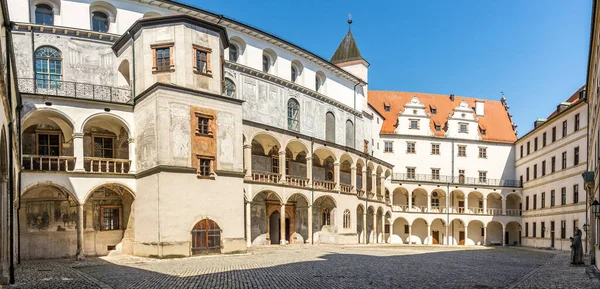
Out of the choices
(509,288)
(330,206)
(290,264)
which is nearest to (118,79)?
(290,264)

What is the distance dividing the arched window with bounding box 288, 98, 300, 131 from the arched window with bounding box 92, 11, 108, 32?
15.5 meters

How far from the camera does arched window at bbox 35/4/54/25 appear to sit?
29.2m

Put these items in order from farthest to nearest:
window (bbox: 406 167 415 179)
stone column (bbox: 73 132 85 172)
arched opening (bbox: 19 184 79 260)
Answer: window (bbox: 406 167 415 179), stone column (bbox: 73 132 85 172), arched opening (bbox: 19 184 79 260)

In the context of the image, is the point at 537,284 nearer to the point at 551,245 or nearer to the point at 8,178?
the point at 8,178

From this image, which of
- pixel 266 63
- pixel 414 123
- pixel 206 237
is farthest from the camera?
pixel 414 123

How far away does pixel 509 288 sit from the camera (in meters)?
14.9

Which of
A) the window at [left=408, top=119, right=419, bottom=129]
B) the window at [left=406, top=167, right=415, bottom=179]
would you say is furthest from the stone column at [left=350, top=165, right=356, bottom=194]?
the window at [left=408, top=119, right=419, bottom=129]

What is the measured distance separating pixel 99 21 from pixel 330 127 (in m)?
22.1

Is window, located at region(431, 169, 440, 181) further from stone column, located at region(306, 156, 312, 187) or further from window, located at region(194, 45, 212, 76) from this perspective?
window, located at region(194, 45, 212, 76)

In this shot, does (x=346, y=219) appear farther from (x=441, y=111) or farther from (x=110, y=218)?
Answer: (x=441, y=111)

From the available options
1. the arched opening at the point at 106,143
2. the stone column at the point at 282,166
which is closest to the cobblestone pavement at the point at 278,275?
the arched opening at the point at 106,143

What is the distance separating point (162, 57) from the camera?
26.8m

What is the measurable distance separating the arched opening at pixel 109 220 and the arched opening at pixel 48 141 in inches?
94.7

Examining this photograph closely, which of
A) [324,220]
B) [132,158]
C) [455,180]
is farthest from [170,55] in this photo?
[455,180]
